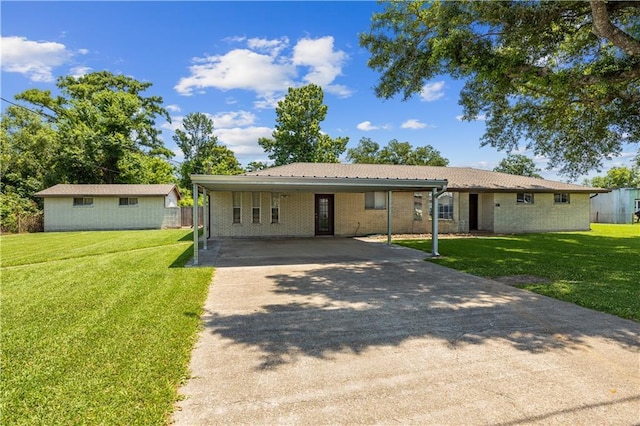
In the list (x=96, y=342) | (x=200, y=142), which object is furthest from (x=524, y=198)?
(x=200, y=142)

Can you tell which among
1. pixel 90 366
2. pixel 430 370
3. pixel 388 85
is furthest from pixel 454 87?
pixel 90 366

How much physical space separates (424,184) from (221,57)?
9.70 m

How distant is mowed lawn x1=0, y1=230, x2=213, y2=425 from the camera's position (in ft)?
8.62

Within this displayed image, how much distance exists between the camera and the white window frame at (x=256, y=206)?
54.3 ft

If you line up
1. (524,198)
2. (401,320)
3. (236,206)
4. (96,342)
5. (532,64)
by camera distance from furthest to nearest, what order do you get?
(524,198) → (236,206) → (532,64) → (401,320) → (96,342)

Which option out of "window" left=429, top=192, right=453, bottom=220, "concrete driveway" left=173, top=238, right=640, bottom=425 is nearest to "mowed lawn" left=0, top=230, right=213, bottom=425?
"concrete driveway" left=173, top=238, right=640, bottom=425

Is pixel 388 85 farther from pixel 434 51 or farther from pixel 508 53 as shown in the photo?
pixel 508 53

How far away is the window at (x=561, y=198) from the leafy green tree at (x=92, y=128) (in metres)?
29.7

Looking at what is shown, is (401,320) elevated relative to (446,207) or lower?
lower

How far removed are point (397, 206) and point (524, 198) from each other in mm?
7319

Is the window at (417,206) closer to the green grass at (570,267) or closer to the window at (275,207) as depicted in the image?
the green grass at (570,267)

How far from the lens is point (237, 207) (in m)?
16.5

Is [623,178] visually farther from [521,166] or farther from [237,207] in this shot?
[237,207]

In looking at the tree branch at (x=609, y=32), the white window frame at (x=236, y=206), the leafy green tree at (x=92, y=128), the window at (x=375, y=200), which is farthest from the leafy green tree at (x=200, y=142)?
the tree branch at (x=609, y=32)
